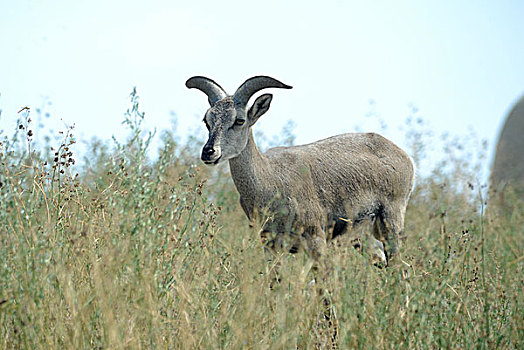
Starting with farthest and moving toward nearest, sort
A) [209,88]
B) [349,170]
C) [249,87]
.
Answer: [349,170], [209,88], [249,87]

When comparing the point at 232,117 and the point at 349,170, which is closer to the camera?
the point at 232,117

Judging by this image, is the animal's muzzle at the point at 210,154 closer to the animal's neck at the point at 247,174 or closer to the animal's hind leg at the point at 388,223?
the animal's neck at the point at 247,174

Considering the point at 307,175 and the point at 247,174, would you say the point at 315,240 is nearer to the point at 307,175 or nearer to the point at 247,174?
the point at 307,175

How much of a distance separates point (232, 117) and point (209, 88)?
0.70 meters

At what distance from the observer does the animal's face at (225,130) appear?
6.02 meters

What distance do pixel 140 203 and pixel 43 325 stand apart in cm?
91

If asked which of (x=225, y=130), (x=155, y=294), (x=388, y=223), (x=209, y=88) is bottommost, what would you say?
(x=388, y=223)

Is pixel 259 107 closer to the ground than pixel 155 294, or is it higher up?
higher up

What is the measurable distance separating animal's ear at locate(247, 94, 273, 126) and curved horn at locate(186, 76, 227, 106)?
0.42m

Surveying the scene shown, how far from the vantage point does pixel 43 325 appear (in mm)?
3549

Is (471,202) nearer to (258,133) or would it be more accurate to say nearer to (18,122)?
(258,133)

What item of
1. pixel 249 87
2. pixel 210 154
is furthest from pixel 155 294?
pixel 249 87

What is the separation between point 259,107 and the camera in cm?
665

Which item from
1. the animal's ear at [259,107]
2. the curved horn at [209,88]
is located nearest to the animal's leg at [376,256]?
the animal's ear at [259,107]
